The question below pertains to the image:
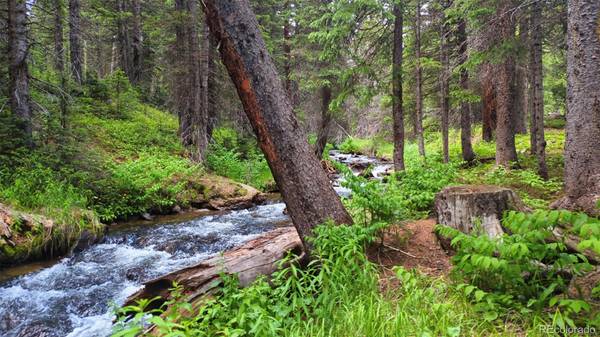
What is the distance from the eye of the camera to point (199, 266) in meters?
4.26

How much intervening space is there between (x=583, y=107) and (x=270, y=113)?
440 cm

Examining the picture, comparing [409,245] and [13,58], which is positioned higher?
[13,58]

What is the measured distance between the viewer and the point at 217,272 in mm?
4031

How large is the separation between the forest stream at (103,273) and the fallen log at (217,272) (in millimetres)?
515

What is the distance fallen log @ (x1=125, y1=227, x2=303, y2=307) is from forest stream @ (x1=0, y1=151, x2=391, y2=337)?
0.52 meters

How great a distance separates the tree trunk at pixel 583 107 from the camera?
4965 millimetres

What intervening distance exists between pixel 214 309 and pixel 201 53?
514 inches

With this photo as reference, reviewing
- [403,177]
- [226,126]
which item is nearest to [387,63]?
[403,177]

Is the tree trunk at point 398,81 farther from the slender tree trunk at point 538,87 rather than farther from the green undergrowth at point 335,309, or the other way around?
the green undergrowth at point 335,309

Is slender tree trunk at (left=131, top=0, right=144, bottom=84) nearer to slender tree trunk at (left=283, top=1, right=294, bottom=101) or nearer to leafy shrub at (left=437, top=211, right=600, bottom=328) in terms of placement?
slender tree trunk at (left=283, top=1, right=294, bottom=101)

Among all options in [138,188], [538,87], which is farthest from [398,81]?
[138,188]

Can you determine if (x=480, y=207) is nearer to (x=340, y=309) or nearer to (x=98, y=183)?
(x=340, y=309)

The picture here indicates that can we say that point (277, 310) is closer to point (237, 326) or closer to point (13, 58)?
point (237, 326)

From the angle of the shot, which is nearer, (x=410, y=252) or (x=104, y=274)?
(x=410, y=252)
